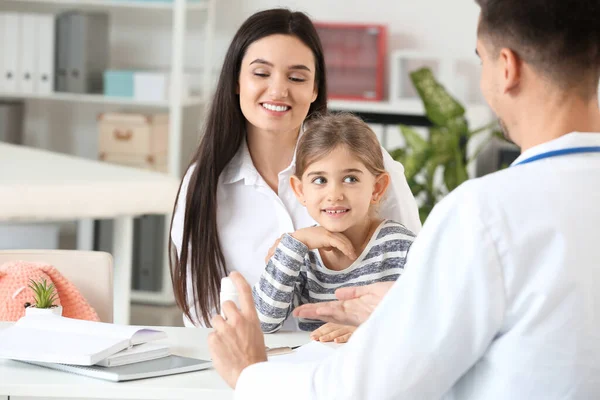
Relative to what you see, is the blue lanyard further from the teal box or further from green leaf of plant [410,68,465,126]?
the teal box

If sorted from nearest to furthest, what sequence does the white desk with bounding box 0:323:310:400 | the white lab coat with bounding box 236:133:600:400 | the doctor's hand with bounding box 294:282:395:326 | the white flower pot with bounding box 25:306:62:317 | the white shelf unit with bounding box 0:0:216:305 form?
1. the white lab coat with bounding box 236:133:600:400
2. the white desk with bounding box 0:323:310:400
3. the doctor's hand with bounding box 294:282:395:326
4. the white flower pot with bounding box 25:306:62:317
5. the white shelf unit with bounding box 0:0:216:305

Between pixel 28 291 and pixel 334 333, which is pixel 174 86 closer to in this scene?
pixel 28 291

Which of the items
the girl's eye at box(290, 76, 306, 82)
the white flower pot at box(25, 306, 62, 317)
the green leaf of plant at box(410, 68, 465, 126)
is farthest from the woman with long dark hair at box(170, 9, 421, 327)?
the green leaf of plant at box(410, 68, 465, 126)

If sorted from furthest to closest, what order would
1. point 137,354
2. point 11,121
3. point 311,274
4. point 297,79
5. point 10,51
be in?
point 11,121
point 10,51
point 297,79
point 311,274
point 137,354

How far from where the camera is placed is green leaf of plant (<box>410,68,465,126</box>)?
416 cm

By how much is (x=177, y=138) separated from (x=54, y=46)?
0.81 meters

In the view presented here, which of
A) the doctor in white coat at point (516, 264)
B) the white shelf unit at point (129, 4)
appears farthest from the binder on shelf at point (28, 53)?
the doctor in white coat at point (516, 264)

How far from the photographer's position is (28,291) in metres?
1.92

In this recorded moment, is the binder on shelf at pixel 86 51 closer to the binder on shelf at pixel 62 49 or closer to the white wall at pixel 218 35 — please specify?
the binder on shelf at pixel 62 49

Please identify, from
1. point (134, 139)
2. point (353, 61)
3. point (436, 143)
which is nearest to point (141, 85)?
point (134, 139)

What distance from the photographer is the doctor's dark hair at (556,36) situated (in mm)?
1052

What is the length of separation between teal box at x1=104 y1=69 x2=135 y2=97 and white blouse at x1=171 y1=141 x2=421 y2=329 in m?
2.62

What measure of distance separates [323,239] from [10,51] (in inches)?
137

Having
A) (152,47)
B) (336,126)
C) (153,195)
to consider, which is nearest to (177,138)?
(152,47)
